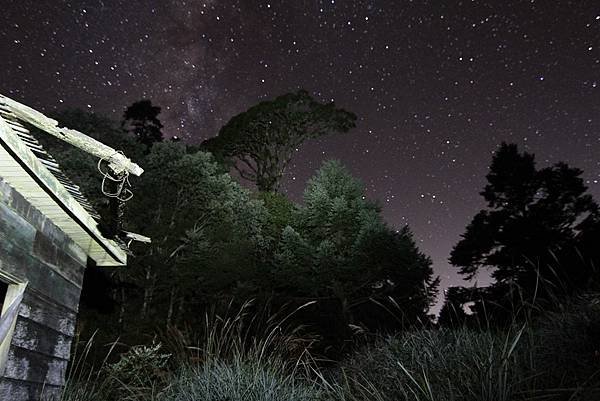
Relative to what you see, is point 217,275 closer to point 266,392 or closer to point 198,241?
point 198,241

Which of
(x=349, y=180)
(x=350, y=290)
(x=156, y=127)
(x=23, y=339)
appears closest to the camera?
(x=23, y=339)

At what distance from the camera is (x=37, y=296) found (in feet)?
14.2

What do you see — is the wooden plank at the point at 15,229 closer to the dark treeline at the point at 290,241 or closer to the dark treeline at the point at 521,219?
the dark treeline at the point at 290,241

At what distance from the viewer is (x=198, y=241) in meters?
16.5

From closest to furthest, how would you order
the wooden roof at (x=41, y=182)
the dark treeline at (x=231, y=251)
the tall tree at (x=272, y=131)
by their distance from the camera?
the wooden roof at (x=41, y=182) → the dark treeline at (x=231, y=251) → the tall tree at (x=272, y=131)

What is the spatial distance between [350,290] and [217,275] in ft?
16.3

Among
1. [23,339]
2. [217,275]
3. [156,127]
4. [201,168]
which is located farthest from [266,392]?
[156,127]

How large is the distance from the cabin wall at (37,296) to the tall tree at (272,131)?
55.5 feet

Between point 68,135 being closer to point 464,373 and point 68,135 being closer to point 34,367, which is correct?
point 34,367

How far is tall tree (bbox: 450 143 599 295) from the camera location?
15195mm

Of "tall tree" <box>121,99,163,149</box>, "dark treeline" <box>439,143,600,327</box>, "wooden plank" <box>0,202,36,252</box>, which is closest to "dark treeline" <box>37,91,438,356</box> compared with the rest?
"dark treeline" <box>439,143,600,327</box>

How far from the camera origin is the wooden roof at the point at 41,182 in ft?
12.0

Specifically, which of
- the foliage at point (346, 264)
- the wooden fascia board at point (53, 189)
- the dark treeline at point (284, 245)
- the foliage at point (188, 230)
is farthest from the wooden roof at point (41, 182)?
the foliage at point (346, 264)

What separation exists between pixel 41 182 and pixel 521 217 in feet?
51.3
